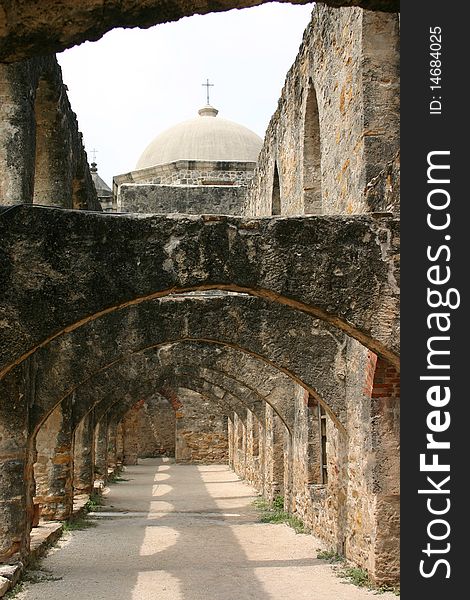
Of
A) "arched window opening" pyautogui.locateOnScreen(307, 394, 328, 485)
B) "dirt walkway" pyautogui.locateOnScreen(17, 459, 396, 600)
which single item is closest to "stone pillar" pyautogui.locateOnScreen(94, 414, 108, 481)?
"dirt walkway" pyautogui.locateOnScreen(17, 459, 396, 600)

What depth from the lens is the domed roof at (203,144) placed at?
26.0 meters

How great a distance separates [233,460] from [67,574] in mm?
14877

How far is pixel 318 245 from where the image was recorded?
596 centimetres

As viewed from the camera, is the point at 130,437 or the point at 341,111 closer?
the point at 341,111

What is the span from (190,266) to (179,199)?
14.7 metres

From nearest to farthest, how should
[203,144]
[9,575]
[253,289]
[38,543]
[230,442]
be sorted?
[253,289], [9,575], [38,543], [230,442], [203,144]

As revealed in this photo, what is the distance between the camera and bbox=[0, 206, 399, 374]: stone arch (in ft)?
18.4

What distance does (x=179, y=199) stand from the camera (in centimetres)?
2033

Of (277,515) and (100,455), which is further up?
(100,455)

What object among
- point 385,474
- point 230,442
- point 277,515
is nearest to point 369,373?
point 385,474

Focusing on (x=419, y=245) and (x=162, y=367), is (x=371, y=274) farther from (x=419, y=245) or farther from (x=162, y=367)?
(x=162, y=367)

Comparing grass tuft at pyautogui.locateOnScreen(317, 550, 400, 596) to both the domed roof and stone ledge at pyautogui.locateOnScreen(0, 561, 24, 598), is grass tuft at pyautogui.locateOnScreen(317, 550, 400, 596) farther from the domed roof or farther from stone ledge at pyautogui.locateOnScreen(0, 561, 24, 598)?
the domed roof

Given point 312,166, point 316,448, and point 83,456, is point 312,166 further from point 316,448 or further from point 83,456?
point 83,456

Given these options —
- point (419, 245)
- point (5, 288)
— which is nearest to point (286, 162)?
point (5, 288)
